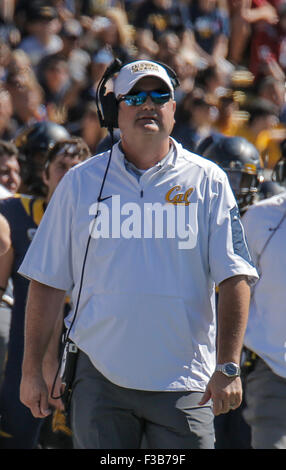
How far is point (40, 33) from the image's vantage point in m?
11.7

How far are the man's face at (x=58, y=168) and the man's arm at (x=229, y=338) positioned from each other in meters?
1.96

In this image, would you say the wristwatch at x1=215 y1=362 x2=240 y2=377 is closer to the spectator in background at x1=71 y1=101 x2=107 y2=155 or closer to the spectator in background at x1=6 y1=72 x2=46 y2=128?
the spectator in background at x1=71 y1=101 x2=107 y2=155

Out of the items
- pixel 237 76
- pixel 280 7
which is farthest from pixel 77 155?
pixel 280 7

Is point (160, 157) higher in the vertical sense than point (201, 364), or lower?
higher

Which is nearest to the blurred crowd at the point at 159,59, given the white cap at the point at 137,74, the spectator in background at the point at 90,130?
the spectator in background at the point at 90,130

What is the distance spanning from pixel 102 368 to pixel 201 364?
395 mm

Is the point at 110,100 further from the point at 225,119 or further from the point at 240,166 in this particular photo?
the point at 225,119

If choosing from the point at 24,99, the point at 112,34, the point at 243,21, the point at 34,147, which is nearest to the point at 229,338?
the point at 34,147

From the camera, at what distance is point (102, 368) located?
3691 mm

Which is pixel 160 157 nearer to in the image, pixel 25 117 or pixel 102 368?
pixel 102 368

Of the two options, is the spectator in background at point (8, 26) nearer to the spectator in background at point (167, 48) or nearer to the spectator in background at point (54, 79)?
the spectator in background at point (54, 79)

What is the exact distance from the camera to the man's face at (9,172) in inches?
245

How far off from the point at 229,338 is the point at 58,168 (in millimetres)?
2164
